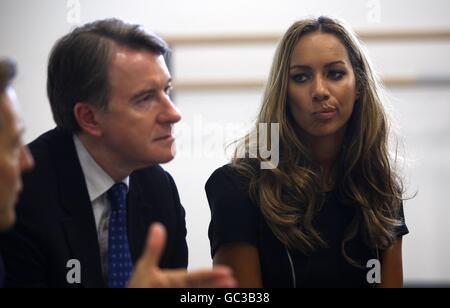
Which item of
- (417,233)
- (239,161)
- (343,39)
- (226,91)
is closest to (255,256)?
(239,161)

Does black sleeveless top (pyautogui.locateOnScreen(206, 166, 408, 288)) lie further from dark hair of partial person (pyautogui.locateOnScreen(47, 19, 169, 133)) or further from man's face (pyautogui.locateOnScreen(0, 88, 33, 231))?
man's face (pyautogui.locateOnScreen(0, 88, 33, 231))

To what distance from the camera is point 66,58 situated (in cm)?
104

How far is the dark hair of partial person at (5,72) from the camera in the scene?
2.31ft

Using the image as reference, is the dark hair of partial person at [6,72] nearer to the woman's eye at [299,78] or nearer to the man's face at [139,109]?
the man's face at [139,109]

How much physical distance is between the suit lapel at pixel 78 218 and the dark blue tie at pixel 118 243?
1.0 inches

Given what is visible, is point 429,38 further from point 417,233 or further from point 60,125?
point 60,125

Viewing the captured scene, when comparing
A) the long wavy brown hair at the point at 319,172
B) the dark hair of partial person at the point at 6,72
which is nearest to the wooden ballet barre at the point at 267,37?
the long wavy brown hair at the point at 319,172

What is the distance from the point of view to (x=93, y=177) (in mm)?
1059

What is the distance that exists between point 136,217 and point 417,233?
50.4 inches

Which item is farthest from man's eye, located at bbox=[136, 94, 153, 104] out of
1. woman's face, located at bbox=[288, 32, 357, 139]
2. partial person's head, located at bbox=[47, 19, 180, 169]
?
woman's face, located at bbox=[288, 32, 357, 139]

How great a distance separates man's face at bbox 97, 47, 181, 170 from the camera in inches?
40.5

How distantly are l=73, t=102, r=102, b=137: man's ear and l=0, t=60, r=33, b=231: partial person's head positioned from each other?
13.0 inches

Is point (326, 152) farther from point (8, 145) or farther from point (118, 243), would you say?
point (8, 145)

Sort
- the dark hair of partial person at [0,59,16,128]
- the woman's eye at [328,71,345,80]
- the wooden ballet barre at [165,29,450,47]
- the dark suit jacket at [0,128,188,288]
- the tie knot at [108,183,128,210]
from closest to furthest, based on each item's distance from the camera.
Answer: the dark hair of partial person at [0,59,16,128], the dark suit jacket at [0,128,188,288], the tie knot at [108,183,128,210], the woman's eye at [328,71,345,80], the wooden ballet barre at [165,29,450,47]
